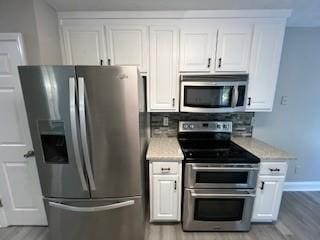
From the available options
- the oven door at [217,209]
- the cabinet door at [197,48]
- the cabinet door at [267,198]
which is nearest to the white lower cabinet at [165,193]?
the oven door at [217,209]

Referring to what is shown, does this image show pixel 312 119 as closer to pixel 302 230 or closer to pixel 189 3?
pixel 302 230

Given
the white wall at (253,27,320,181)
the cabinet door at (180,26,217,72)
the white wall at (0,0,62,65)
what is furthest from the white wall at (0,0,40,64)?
the white wall at (253,27,320,181)

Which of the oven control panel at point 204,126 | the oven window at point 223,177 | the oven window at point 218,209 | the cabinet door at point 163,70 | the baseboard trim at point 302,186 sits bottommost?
the baseboard trim at point 302,186

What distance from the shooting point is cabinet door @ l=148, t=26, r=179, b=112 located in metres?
1.91

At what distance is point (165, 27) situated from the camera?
1.89m

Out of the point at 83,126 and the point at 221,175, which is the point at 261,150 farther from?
the point at 83,126

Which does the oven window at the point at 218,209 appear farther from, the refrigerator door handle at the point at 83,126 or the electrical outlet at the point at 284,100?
the electrical outlet at the point at 284,100

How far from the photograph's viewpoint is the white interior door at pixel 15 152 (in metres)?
1.60

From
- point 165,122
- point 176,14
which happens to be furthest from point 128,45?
point 165,122

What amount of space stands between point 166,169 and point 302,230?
1802 mm

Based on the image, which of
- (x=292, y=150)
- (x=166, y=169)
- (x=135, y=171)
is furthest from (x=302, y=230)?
(x=135, y=171)

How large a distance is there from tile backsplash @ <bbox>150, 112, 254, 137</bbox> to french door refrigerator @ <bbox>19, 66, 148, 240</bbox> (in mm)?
1015

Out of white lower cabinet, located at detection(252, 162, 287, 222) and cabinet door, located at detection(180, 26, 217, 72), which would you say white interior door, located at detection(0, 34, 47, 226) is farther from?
white lower cabinet, located at detection(252, 162, 287, 222)

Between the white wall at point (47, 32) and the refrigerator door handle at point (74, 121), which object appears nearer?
the refrigerator door handle at point (74, 121)
